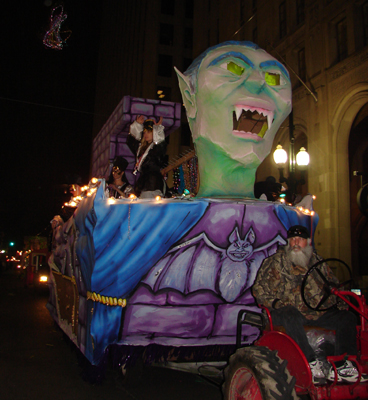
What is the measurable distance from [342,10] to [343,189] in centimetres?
559

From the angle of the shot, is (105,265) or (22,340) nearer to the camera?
(105,265)

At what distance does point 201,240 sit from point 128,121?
3.22 metres

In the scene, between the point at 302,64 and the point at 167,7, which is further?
the point at 167,7

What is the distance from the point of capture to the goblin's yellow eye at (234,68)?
4.58 meters

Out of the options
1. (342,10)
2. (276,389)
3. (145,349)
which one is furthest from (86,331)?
(342,10)

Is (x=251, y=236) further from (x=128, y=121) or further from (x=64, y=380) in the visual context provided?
(x=128, y=121)

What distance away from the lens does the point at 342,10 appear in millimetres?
12664

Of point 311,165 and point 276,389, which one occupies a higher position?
point 311,165

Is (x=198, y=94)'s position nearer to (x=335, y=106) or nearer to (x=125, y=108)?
(x=125, y=108)

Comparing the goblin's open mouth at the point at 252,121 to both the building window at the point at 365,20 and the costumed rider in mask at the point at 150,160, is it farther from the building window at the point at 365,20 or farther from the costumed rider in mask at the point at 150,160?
the building window at the point at 365,20

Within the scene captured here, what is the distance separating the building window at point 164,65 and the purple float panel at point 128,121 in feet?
83.3

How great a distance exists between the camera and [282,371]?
2625 millimetres

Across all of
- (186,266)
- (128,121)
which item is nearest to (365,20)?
(128,121)

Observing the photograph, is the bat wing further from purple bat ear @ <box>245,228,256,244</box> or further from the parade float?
purple bat ear @ <box>245,228,256,244</box>
